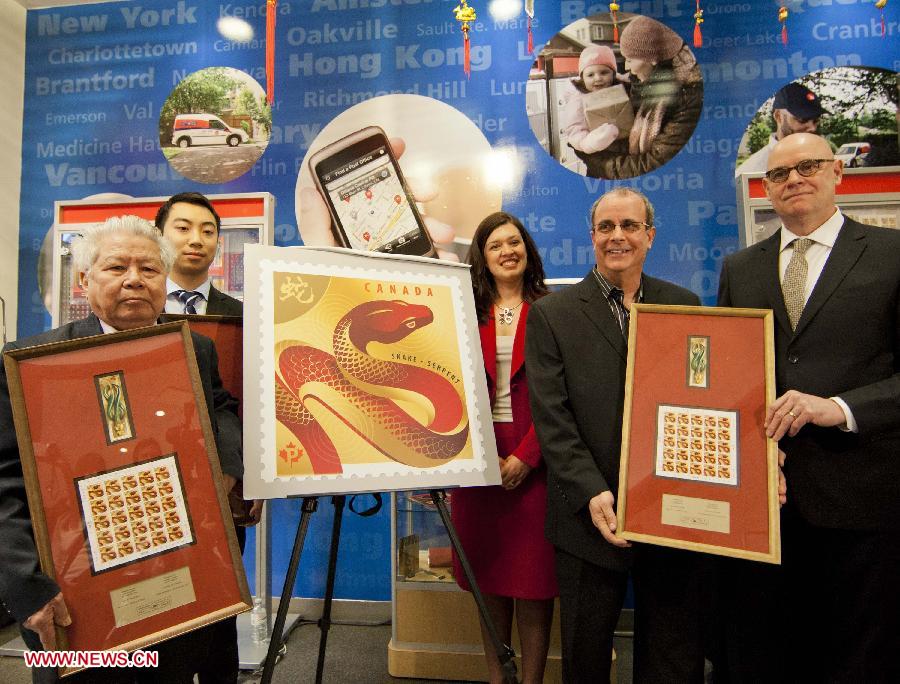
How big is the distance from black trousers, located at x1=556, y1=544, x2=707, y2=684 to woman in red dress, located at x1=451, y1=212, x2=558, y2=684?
359 millimetres

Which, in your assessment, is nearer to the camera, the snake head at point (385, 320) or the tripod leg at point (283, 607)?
the tripod leg at point (283, 607)

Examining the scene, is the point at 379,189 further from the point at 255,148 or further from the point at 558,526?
the point at 558,526

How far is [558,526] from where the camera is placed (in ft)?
5.90

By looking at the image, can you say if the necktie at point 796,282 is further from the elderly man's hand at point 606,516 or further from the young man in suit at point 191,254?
the young man in suit at point 191,254

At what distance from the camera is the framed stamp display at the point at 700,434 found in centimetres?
156

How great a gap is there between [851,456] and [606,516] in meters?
0.76

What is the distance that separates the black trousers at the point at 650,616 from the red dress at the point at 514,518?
0.36 meters

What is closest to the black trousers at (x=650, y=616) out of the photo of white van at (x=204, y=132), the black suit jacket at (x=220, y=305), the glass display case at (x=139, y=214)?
the black suit jacket at (x=220, y=305)

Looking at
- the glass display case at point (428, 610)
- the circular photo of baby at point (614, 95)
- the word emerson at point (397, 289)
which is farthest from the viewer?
the circular photo of baby at point (614, 95)

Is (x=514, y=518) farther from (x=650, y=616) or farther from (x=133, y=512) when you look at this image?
(x=133, y=512)

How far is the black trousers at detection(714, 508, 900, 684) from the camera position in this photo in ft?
5.49

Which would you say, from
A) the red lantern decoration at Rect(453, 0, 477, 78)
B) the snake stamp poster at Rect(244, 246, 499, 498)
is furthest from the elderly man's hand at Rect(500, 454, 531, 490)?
the red lantern decoration at Rect(453, 0, 477, 78)

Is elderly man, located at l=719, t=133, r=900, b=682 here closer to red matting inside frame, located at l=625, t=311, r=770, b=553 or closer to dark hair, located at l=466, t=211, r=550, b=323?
red matting inside frame, located at l=625, t=311, r=770, b=553

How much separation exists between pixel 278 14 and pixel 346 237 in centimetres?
162
